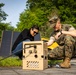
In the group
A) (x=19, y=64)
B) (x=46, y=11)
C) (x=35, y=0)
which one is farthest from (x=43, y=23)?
(x=19, y=64)

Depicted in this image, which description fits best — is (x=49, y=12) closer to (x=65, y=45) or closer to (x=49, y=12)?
(x=49, y=12)

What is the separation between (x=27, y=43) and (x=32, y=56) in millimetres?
297

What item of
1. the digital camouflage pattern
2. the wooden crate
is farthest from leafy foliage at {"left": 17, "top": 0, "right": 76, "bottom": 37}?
the wooden crate

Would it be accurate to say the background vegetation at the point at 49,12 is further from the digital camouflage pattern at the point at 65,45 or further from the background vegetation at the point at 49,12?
the digital camouflage pattern at the point at 65,45

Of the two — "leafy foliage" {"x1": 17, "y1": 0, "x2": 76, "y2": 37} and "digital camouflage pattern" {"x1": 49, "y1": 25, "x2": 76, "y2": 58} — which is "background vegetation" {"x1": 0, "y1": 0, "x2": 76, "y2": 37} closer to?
"leafy foliage" {"x1": 17, "y1": 0, "x2": 76, "y2": 37}

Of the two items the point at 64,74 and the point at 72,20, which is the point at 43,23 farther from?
the point at 64,74

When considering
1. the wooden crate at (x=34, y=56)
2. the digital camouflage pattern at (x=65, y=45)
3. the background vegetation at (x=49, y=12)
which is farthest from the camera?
the background vegetation at (x=49, y=12)

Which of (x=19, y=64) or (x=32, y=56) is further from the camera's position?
(x=19, y=64)

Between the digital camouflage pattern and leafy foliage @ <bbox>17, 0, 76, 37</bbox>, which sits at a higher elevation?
leafy foliage @ <bbox>17, 0, 76, 37</bbox>

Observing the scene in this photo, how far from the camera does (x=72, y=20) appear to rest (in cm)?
4612

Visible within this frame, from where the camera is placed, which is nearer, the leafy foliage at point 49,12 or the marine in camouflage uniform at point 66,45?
the marine in camouflage uniform at point 66,45

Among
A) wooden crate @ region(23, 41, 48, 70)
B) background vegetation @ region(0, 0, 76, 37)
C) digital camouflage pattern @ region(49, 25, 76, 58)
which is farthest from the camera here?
background vegetation @ region(0, 0, 76, 37)

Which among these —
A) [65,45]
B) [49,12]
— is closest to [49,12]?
[49,12]

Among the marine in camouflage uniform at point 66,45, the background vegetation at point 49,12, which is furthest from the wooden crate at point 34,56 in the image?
the background vegetation at point 49,12
